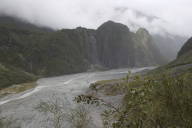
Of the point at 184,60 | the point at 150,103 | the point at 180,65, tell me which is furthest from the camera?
the point at 184,60

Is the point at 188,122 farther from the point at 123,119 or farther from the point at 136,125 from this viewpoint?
the point at 123,119

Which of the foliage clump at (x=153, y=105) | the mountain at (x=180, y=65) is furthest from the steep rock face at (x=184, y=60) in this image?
the foliage clump at (x=153, y=105)

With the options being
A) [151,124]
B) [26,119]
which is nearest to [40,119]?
[26,119]

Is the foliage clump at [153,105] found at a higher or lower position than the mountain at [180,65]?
lower

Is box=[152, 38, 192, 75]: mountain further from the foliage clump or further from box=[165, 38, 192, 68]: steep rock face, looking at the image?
the foliage clump

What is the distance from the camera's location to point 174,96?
15.8ft

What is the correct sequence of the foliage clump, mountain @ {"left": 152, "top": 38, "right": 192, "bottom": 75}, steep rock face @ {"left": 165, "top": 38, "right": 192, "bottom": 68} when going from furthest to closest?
steep rock face @ {"left": 165, "top": 38, "right": 192, "bottom": 68}
mountain @ {"left": 152, "top": 38, "right": 192, "bottom": 75}
the foliage clump

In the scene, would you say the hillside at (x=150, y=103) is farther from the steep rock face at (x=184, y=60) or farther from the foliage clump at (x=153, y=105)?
the steep rock face at (x=184, y=60)

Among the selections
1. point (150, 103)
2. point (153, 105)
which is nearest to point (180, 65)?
point (153, 105)

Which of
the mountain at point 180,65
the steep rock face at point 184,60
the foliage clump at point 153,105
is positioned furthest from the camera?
the steep rock face at point 184,60

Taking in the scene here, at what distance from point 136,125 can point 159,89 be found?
4.05 ft

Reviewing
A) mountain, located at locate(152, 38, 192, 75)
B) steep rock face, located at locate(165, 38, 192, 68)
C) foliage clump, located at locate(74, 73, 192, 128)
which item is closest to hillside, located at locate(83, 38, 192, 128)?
foliage clump, located at locate(74, 73, 192, 128)

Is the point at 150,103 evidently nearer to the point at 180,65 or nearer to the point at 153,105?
the point at 153,105

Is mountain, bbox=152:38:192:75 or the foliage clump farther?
mountain, bbox=152:38:192:75
